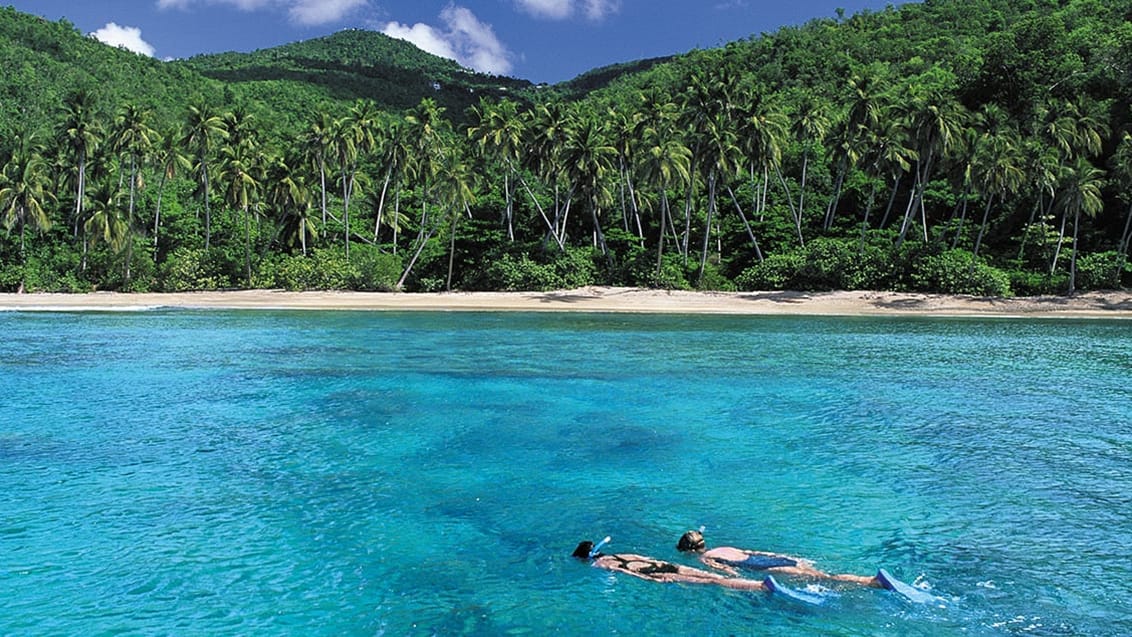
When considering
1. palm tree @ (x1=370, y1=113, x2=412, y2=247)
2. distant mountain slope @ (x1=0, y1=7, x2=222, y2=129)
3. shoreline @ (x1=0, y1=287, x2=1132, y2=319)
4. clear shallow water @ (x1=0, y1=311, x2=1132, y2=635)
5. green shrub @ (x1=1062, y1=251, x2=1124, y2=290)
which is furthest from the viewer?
distant mountain slope @ (x1=0, y1=7, x2=222, y2=129)

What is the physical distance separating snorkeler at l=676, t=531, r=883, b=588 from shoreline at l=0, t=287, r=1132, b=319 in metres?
40.6

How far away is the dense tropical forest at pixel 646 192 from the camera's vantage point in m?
54.4

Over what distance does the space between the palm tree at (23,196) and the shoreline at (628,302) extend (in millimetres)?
6544

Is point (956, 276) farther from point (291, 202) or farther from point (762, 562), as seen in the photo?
point (762, 562)

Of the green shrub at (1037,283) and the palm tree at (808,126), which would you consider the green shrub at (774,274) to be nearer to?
the palm tree at (808,126)

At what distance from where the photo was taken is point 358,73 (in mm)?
133375

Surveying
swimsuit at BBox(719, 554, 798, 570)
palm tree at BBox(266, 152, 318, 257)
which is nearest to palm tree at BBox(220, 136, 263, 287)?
palm tree at BBox(266, 152, 318, 257)

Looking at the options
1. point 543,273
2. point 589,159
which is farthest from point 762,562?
point 589,159

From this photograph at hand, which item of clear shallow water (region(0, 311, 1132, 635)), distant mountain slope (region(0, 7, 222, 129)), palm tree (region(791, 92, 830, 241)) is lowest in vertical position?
clear shallow water (region(0, 311, 1132, 635))

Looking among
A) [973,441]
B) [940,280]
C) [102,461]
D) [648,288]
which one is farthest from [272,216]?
[973,441]

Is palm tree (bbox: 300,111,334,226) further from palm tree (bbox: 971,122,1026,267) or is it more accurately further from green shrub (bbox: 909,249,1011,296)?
palm tree (bbox: 971,122,1026,267)

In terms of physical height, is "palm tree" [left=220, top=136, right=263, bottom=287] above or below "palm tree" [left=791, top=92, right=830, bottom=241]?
below

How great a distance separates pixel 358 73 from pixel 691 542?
441 feet

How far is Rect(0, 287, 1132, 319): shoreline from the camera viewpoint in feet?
164
